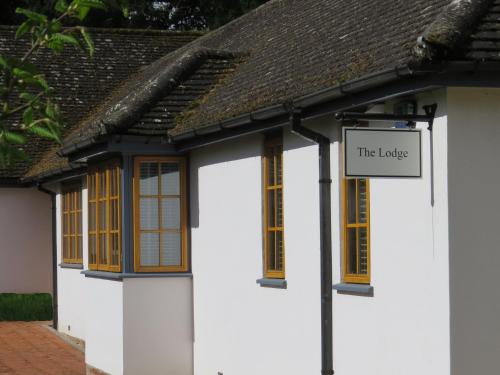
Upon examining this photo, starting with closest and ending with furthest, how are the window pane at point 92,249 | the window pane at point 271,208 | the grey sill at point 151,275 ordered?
1. the window pane at point 271,208
2. the grey sill at point 151,275
3. the window pane at point 92,249

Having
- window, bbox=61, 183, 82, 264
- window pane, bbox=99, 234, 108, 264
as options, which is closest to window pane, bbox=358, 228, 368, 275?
window pane, bbox=99, 234, 108, 264

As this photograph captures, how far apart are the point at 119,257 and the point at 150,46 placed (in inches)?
569

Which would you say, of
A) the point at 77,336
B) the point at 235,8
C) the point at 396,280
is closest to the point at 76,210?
the point at 77,336

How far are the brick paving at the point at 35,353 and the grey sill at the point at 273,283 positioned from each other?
15.3 ft

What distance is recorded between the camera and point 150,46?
2947 centimetres

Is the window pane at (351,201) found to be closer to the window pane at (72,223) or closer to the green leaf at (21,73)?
the green leaf at (21,73)

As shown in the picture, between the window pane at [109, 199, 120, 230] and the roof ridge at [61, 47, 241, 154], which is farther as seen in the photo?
the window pane at [109, 199, 120, 230]

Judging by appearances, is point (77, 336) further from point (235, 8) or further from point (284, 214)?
point (235, 8)

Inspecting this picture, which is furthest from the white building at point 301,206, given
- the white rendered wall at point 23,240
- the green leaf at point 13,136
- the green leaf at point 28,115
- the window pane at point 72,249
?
the white rendered wall at point 23,240

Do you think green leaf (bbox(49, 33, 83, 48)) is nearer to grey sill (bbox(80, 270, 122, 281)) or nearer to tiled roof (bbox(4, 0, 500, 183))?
tiled roof (bbox(4, 0, 500, 183))

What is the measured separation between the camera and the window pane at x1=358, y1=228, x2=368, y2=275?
→ 35.9ft

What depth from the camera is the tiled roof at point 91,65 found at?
26609 mm

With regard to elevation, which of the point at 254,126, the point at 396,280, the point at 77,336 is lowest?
the point at 77,336

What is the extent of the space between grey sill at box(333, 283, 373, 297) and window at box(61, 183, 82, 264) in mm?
11072
